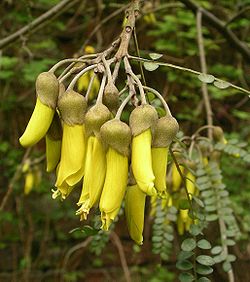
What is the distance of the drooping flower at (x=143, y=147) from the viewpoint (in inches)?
27.5

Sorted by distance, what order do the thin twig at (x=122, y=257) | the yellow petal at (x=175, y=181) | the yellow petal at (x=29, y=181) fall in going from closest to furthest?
the yellow petal at (x=175, y=181) → the yellow petal at (x=29, y=181) → the thin twig at (x=122, y=257)

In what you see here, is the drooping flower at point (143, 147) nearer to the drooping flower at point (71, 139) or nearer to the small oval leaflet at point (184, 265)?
the drooping flower at point (71, 139)

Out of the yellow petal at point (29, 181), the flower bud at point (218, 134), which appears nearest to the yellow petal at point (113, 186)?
the flower bud at point (218, 134)

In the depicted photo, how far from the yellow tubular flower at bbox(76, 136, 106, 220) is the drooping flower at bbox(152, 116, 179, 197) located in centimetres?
7

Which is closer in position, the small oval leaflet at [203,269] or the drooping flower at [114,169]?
the drooping flower at [114,169]

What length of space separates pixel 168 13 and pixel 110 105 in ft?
8.17

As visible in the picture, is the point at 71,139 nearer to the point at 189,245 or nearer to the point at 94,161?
the point at 94,161

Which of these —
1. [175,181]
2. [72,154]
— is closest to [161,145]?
[72,154]

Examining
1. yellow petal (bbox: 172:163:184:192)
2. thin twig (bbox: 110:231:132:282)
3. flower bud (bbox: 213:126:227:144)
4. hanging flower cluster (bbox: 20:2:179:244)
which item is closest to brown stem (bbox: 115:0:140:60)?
hanging flower cluster (bbox: 20:2:179:244)

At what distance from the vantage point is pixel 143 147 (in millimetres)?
717

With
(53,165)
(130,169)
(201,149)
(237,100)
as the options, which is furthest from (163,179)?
(237,100)

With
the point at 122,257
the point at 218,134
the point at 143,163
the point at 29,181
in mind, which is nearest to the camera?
the point at 143,163

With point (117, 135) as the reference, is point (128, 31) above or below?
above

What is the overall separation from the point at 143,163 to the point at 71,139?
115mm
